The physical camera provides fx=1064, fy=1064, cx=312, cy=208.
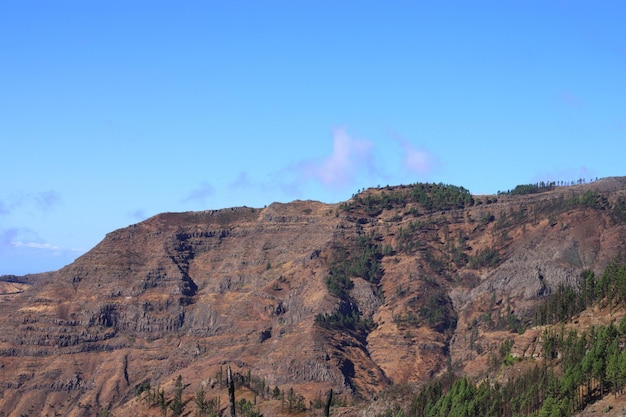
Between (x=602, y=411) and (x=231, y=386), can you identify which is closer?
(x=231, y=386)

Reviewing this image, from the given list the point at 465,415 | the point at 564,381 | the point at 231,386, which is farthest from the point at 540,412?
the point at 231,386

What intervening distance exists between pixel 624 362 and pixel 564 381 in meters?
13.3

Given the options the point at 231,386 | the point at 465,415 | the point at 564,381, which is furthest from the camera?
the point at 465,415

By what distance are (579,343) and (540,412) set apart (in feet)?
84.2

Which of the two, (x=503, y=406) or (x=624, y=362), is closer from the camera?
(x=624, y=362)

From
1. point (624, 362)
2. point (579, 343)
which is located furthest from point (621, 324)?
point (624, 362)

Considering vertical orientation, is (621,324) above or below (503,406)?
above

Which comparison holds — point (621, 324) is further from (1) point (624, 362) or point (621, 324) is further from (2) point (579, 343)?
(1) point (624, 362)

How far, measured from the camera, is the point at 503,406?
199625mm

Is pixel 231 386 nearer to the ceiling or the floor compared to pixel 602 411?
nearer to the ceiling

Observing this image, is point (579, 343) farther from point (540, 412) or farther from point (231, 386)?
point (231, 386)

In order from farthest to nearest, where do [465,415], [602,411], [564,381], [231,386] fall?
1. [465,415]
2. [564,381]
3. [602,411]
4. [231,386]

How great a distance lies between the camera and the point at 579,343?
199 meters

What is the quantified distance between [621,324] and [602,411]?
2738 cm
